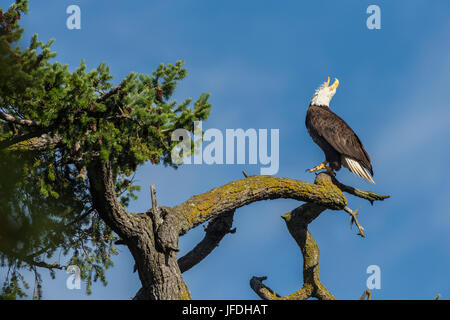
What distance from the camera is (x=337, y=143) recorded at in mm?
8750

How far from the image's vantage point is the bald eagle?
8.68 metres

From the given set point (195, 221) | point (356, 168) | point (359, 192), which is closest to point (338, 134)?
point (356, 168)

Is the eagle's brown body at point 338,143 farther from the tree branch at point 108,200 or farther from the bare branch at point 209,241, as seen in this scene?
the tree branch at point 108,200

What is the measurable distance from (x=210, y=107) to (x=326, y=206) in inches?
94.2

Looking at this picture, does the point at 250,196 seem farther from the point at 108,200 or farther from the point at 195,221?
the point at 108,200

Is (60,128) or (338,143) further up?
(338,143)

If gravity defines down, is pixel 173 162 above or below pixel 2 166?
above

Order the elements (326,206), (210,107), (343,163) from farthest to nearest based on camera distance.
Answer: (343,163)
(326,206)
(210,107)

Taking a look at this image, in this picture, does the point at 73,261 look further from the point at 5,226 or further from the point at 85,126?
the point at 5,226

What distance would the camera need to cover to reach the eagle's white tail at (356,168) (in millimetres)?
8648

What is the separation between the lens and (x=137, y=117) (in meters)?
5.67

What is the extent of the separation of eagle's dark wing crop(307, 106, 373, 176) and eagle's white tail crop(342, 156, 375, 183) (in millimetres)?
64

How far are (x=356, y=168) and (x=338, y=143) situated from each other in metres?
Answer: 0.51
